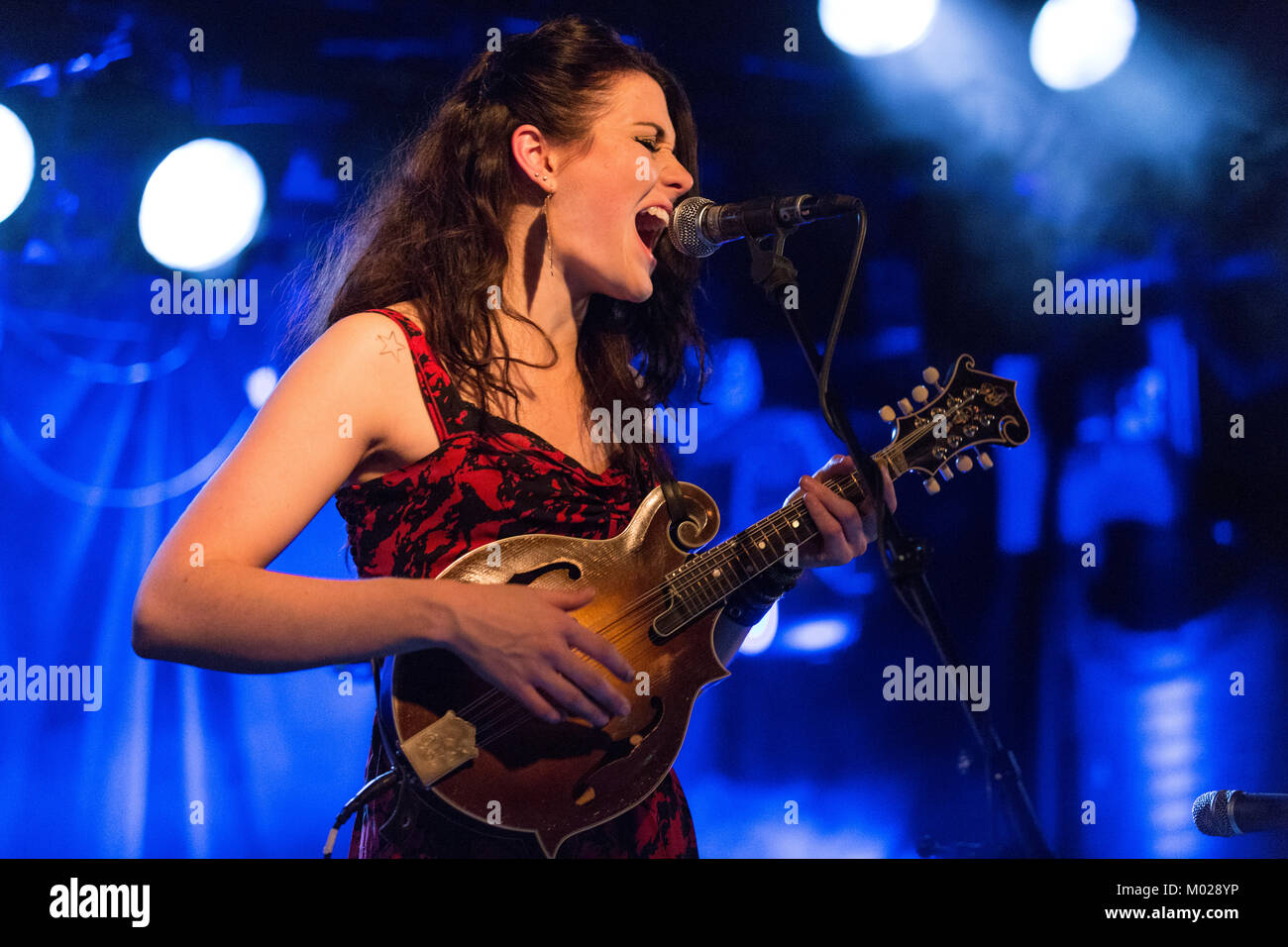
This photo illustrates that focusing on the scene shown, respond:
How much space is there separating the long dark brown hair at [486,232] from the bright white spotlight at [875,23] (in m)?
1.19

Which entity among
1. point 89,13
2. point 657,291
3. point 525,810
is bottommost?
point 525,810

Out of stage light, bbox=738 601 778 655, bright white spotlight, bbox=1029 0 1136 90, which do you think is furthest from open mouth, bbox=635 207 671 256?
bright white spotlight, bbox=1029 0 1136 90

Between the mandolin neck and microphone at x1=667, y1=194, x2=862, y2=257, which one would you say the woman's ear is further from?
the mandolin neck

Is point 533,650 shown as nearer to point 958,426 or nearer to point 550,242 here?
point 550,242

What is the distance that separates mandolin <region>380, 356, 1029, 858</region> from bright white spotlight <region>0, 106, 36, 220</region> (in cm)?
221

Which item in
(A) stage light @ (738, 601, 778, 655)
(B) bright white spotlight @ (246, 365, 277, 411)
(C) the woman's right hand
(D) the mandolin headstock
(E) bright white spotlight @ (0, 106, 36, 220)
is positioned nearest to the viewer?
(C) the woman's right hand

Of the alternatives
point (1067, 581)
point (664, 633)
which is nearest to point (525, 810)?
point (664, 633)

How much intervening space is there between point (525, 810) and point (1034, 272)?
8.09ft

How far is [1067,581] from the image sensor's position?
10.7 feet

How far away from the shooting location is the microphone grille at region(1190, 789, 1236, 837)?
1619 millimetres

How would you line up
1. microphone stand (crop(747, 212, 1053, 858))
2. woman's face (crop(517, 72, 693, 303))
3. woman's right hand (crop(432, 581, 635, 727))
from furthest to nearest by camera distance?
1. woman's face (crop(517, 72, 693, 303))
2. woman's right hand (crop(432, 581, 635, 727))
3. microphone stand (crop(747, 212, 1053, 858))

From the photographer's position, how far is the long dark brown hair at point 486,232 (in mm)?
1833

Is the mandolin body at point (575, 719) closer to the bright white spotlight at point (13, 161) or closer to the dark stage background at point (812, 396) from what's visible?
the dark stage background at point (812, 396)

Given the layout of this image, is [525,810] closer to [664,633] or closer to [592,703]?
[592,703]
